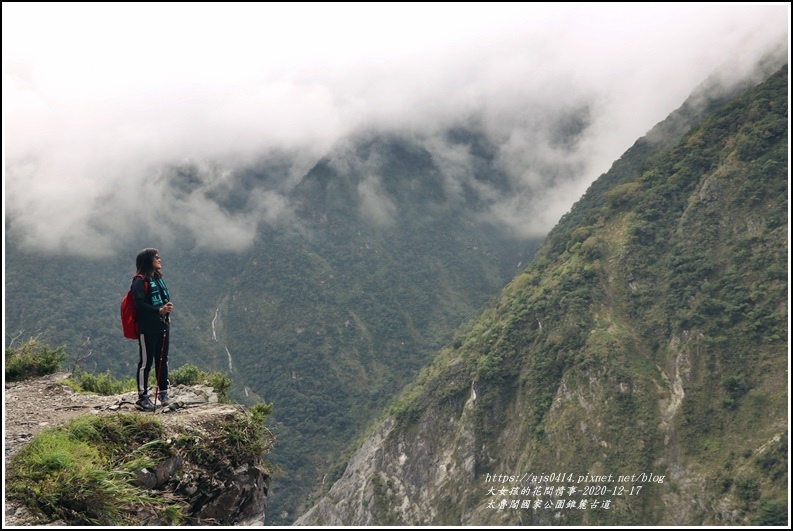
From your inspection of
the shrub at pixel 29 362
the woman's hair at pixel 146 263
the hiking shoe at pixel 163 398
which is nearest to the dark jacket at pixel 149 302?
the woman's hair at pixel 146 263

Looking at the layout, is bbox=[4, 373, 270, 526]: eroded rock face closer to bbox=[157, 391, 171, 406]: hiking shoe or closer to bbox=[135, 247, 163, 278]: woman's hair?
bbox=[157, 391, 171, 406]: hiking shoe

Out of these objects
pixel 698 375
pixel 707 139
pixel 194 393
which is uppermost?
pixel 707 139

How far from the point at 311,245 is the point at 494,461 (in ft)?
423

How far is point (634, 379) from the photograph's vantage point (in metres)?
65.9

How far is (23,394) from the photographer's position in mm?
11430

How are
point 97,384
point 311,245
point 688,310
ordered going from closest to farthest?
1. point 97,384
2. point 688,310
3. point 311,245

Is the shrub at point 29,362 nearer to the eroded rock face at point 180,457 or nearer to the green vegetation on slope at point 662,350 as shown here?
the eroded rock face at point 180,457

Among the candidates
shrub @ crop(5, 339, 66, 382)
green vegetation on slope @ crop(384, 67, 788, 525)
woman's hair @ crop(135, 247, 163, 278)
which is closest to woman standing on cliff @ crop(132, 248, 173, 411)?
woman's hair @ crop(135, 247, 163, 278)

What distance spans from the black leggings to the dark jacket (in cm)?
16

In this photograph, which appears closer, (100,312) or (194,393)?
(194,393)

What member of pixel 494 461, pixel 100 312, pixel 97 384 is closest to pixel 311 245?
pixel 100 312

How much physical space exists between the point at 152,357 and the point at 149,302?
3.53ft

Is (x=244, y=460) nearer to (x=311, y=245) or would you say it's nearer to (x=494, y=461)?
(x=494, y=461)

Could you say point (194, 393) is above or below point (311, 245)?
below
